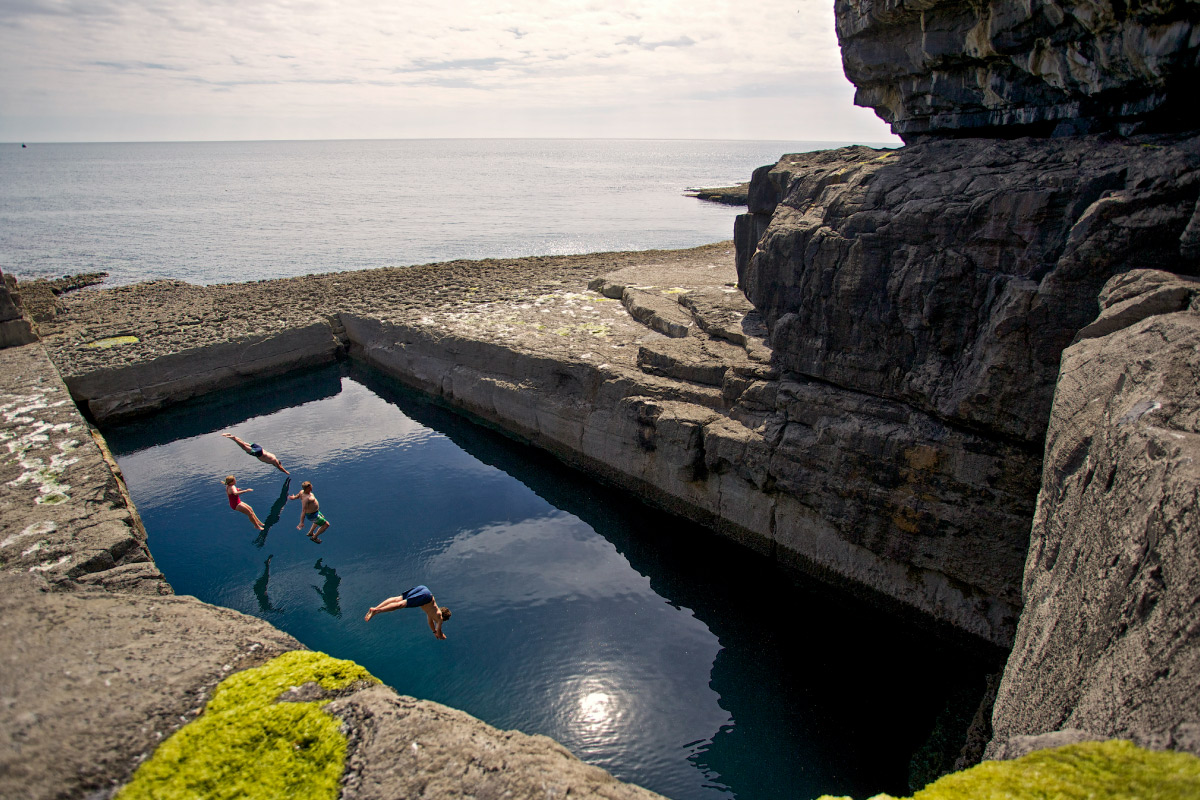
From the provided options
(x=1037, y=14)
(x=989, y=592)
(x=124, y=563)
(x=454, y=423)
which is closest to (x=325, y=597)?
(x=124, y=563)

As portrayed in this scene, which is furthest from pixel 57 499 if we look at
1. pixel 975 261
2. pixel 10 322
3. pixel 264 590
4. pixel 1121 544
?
pixel 975 261

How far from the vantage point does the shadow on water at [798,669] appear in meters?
7.36

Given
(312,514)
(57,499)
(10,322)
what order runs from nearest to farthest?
(57,499)
(312,514)
(10,322)

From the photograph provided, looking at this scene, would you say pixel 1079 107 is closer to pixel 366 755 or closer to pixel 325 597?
pixel 366 755

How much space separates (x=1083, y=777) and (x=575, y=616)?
23.3 feet

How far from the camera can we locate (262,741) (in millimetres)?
4312

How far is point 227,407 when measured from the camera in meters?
16.8

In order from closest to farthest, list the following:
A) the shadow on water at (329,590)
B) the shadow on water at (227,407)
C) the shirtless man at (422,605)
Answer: the shirtless man at (422,605) < the shadow on water at (329,590) < the shadow on water at (227,407)

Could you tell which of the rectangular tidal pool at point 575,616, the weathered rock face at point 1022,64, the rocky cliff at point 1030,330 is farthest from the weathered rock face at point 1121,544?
the rectangular tidal pool at point 575,616

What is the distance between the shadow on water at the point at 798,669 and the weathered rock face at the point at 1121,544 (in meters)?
2.91

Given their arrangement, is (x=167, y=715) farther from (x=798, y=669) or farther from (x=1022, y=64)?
(x=1022, y=64)

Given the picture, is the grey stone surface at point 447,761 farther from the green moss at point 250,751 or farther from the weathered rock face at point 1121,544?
the weathered rock face at point 1121,544

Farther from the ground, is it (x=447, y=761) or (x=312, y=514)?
(x=447, y=761)

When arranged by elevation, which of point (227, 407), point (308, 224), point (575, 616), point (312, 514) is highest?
point (308, 224)
